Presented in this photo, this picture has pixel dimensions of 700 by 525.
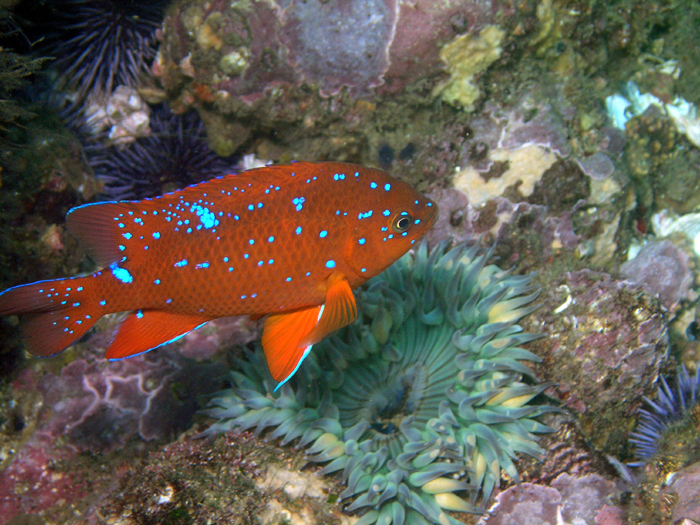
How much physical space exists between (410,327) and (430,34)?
286cm

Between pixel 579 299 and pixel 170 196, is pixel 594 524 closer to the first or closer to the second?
pixel 579 299

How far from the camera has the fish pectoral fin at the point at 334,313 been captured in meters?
2.54

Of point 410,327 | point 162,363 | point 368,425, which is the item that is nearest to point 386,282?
point 410,327

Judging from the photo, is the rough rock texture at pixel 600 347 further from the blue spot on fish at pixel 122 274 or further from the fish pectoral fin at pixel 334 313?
the blue spot on fish at pixel 122 274

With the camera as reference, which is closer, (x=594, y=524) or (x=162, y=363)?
(x=594, y=524)

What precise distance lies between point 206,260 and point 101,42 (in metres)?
4.07

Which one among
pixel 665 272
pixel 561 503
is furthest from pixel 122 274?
pixel 665 272

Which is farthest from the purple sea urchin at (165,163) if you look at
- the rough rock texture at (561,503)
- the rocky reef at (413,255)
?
the rough rock texture at (561,503)

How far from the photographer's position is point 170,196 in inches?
103

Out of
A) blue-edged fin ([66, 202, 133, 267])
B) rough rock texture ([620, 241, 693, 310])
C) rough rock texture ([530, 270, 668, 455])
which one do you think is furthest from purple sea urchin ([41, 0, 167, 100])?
rough rock texture ([620, 241, 693, 310])

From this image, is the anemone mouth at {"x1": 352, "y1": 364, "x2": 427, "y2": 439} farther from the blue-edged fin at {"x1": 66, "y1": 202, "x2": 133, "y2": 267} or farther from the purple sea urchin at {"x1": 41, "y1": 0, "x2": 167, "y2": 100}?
the purple sea urchin at {"x1": 41, "y1": 0, "x2": 167, "y2": 100}

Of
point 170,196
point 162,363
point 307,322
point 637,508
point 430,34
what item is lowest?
point 162,363

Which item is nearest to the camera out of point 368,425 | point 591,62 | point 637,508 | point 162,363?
point 637,508

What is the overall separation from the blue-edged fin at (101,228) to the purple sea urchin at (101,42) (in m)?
3.32
